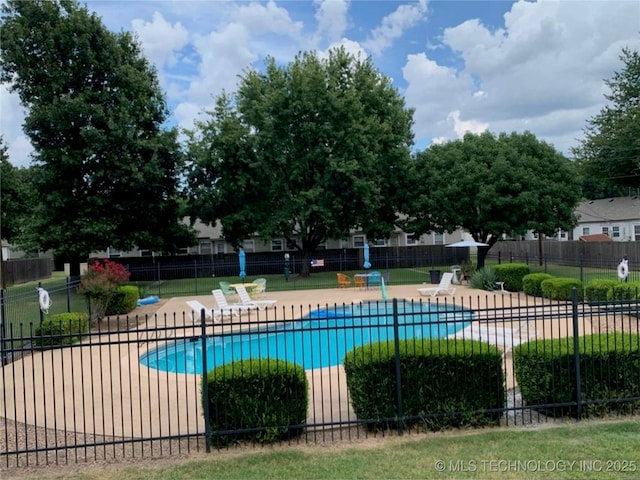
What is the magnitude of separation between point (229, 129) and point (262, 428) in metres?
25.8

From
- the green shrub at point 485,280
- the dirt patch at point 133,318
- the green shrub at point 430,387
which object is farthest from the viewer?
the green shrub at point 485,280

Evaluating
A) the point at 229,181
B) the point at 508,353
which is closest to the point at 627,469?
the point at 508,353

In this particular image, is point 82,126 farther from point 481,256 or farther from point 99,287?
point 481,256

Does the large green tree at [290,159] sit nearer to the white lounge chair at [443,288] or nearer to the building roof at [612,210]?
the white lounge chair at [443,288]

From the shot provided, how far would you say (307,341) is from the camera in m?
14.3

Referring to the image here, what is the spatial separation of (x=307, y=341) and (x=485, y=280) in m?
11.3

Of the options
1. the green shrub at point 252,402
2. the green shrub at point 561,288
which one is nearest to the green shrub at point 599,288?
the green shrub at point 561,288

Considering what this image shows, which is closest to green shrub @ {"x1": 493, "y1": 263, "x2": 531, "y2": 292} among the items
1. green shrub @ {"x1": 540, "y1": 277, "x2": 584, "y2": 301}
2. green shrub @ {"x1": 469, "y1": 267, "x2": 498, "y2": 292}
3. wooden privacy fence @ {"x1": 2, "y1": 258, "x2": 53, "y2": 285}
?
green shrub @ {"x1": 469, "y1": 267, "x2": 498, "y2": 292}

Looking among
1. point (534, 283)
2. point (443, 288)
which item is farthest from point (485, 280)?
point (534, 283)

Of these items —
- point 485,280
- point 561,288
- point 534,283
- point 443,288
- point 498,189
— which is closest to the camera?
point 561,288

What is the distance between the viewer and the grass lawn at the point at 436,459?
4629 millimetres

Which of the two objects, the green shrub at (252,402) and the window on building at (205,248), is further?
the window on building at (205,248)

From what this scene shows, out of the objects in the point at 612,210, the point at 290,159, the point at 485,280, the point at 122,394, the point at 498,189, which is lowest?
the point at 122,394

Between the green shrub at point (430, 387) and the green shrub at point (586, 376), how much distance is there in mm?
543
